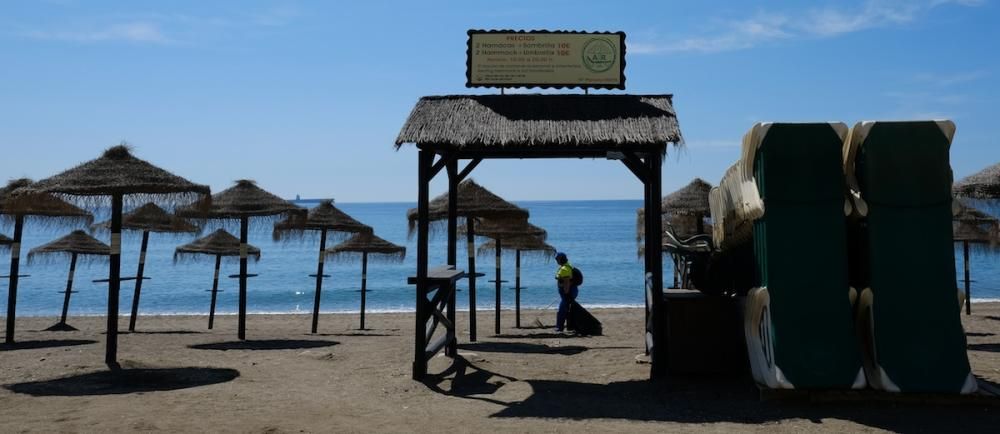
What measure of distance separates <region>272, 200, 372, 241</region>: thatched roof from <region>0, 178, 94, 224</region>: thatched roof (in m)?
3.31

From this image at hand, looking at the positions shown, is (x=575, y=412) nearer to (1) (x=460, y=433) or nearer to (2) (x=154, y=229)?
(1) (x=460, y=433)

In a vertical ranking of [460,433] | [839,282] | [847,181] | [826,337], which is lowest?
[460,433]

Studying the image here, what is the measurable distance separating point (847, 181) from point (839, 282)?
907 mm

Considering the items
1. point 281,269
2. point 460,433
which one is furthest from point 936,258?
point 281,269

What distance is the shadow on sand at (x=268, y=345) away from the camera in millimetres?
12281

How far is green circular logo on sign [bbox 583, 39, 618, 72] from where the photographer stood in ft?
35.4

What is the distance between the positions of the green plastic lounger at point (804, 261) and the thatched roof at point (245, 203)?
8.56 m

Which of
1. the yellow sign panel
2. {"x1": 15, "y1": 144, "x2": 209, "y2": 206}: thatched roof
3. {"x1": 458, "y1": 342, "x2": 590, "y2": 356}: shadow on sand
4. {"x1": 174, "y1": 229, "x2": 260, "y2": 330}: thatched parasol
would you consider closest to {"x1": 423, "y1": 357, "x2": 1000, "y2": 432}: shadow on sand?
{"x1": 458, "y1": 342, "x2": 590, "y2": 356}: shadow on sand

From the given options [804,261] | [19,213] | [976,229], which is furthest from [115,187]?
[976,229]

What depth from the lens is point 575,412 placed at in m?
7.17

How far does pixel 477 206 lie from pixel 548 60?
386 cm

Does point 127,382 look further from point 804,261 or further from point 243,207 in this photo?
point 804,261

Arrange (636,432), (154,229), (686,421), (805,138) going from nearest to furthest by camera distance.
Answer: (636,432) → (686,421) → (805,138) → (154,229)

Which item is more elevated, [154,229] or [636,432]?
[154,229]
